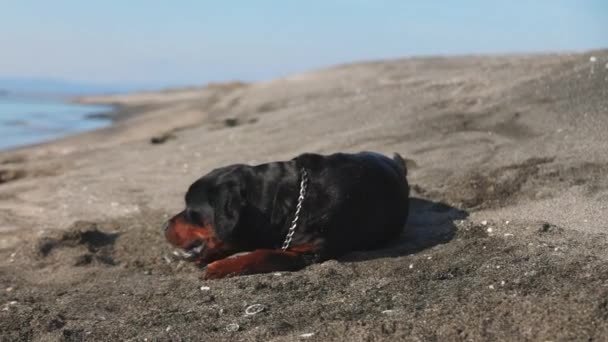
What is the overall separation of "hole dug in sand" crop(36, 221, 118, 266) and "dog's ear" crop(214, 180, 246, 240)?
0.92 metres

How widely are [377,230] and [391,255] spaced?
25cm

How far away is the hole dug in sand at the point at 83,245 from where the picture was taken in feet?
18.0

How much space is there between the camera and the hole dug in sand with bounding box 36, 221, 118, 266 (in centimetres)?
548

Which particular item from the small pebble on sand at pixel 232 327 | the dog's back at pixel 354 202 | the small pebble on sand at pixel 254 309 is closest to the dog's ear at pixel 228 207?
the dog's back at pixel 354 202

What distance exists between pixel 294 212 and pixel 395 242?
2.52ft

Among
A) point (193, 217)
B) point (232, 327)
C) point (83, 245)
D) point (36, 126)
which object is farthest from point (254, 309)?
point (36, 126)

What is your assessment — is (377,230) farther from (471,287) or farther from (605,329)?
(605,329)

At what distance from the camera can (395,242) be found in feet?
17.3

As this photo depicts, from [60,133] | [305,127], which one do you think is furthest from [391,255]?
[60,133]

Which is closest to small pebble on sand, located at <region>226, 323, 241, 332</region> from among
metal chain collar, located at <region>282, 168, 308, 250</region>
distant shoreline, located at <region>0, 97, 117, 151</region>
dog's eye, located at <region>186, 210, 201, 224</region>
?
metal chain collar, located at <region>282, 168, 308, 250</region>

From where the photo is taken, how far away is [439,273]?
430 cm

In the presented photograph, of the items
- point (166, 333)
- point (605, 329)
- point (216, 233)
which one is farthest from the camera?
point (216, 233)

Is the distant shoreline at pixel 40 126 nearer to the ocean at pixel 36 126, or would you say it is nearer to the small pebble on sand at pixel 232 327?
the ocean at pixel 36 126

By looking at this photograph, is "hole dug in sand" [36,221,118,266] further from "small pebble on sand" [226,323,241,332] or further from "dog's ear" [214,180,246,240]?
"small pebble on sand" [226,323,241,332]
